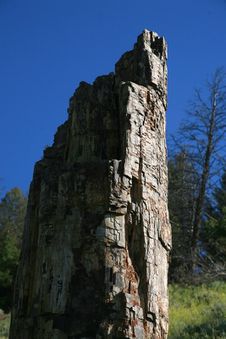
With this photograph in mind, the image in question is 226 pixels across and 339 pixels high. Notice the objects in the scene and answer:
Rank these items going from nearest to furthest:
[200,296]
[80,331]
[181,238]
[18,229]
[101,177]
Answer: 1. [80,331]
2. [101,177]
3. [200,296]
4. [181,238]
5. [18,229]

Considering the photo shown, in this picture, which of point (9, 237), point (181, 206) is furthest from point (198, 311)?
point (9, 237)

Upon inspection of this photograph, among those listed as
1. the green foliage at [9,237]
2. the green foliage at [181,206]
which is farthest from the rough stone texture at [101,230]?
the green foliage at [9,237]

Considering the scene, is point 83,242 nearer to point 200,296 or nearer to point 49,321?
point 49,321

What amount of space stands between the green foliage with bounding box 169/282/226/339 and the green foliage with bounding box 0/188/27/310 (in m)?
6.98

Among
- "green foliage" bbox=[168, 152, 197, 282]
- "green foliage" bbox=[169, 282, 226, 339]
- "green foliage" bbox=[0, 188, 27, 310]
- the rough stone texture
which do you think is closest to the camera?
the rough stone texture

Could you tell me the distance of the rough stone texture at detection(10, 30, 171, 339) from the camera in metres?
3.85

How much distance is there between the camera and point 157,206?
421 centimetres

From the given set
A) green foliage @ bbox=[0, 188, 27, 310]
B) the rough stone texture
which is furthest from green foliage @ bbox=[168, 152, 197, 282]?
Answer: the rough stone texture

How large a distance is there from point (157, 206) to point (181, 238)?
1853cm

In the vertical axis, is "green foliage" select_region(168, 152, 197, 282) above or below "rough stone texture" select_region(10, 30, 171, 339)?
above

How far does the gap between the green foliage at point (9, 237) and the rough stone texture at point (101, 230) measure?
17.3 metres

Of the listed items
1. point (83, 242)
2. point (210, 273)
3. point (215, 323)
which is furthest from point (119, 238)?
point (210, 273)

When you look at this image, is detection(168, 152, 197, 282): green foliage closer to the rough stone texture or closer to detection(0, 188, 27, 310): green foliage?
detection(0, 188, 27, 310): green foliage

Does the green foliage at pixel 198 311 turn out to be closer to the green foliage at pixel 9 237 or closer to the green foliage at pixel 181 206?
the green foliage at pixel 181 206
